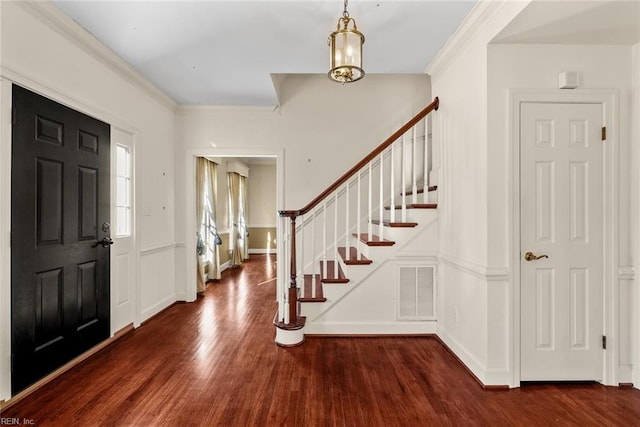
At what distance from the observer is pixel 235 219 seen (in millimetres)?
7750

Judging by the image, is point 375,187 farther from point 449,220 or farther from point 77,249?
point 77,249

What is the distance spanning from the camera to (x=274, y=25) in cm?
250

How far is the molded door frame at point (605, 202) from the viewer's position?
7.51ft

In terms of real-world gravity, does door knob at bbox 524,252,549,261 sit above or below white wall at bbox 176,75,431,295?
below

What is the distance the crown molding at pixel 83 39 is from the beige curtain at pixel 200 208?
60.5 inches

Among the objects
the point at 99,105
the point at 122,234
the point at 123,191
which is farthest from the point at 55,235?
the point at 99,105

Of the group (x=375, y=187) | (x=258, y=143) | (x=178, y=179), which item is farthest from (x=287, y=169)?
(x=178, y=179)

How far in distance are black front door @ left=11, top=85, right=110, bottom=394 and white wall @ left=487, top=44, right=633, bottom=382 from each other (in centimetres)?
331

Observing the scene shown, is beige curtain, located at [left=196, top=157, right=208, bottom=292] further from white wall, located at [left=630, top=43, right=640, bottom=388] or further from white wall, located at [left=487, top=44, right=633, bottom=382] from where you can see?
white wall, located at [left=630, top=43, right=640, bottom=388]

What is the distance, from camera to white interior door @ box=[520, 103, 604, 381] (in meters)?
2.30

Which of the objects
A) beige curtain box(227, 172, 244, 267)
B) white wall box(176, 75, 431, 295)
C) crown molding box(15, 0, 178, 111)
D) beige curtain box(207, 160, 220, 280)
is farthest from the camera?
beige curtain box(227, 172, 244, 267)

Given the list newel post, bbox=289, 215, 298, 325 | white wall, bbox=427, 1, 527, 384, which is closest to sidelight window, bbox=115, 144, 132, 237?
newel post, bbox=289, 215, 298, 325

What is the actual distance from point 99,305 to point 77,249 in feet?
2.08

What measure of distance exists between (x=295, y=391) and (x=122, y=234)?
245 cm
